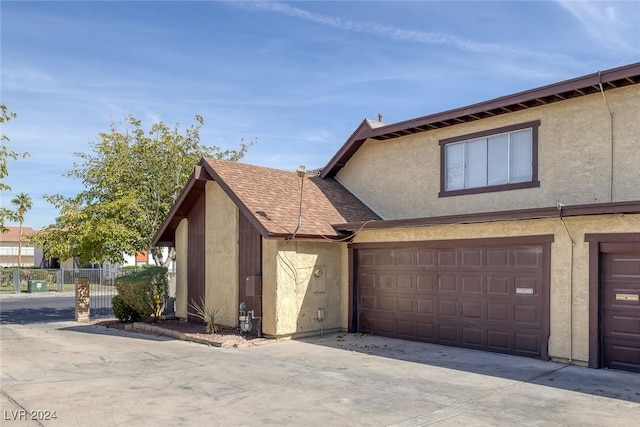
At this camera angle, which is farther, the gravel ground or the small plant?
the small plant

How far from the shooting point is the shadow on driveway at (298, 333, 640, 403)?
27.7 feet

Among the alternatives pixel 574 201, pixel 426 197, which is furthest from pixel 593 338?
pixel 426 197

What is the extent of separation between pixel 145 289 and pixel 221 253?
2934mm

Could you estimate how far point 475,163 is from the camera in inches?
527

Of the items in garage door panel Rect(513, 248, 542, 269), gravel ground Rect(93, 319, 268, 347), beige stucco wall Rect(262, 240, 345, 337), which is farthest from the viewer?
beige stucco wall Rect(262, 240, 345, 337)

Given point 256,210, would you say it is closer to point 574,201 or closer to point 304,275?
point 304,275

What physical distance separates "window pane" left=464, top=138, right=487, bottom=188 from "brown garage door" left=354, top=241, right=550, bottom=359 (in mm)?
2211

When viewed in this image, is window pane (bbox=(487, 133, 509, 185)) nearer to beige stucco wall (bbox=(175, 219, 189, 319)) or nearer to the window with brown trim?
the window with brown trim

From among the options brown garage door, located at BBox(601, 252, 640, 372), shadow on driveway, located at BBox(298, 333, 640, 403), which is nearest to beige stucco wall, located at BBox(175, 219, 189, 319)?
shadow on driveway, located at BBox(298, 333, 640, 403)

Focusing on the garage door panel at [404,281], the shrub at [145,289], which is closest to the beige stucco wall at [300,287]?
the garage door panel at [404,281]

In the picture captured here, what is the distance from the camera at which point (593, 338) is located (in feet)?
32.1

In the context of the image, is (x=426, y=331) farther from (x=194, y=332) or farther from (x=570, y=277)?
(x=194, y=332)

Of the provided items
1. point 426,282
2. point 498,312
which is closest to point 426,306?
point 426,282

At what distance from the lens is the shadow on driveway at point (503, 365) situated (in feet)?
27.7
